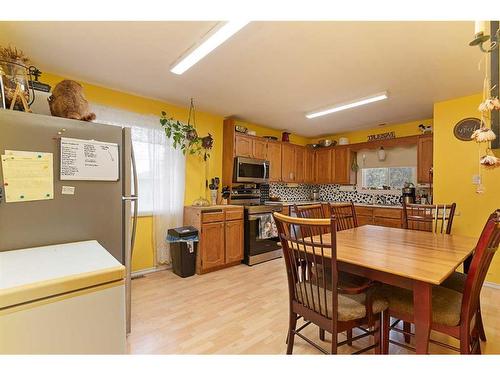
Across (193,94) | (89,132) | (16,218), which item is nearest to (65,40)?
(89,132)

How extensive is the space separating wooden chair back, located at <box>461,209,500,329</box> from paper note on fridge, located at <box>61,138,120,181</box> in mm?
2173

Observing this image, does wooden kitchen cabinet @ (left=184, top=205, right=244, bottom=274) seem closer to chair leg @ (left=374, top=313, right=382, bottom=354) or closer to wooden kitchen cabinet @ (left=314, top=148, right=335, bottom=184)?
→ chair leg @ (left=374, top=313, right=382, bottom=354)

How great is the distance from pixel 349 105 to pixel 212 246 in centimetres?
282

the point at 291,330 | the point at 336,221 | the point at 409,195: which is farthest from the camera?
the point at 409,195

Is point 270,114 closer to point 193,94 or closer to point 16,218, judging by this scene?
point 193,94

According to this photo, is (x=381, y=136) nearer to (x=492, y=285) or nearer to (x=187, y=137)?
(x=492, y=285)

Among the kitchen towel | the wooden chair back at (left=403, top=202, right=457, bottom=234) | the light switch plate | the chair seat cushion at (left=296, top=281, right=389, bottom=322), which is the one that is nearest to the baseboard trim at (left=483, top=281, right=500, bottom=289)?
the wooden chair back at (left=403, top=202, right=457, bottom=234)

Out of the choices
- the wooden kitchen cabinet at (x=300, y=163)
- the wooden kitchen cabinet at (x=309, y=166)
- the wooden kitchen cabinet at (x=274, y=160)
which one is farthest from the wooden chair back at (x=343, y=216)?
the wooden kitchen cabinet at (x=309, y=166)

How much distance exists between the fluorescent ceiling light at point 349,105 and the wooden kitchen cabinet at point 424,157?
4.76 feet

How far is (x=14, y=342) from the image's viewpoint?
764 mm

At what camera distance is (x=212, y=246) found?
3.49 m

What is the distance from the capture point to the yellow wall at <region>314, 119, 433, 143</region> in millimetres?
4438

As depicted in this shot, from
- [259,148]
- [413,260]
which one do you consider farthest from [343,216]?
[259,148]
